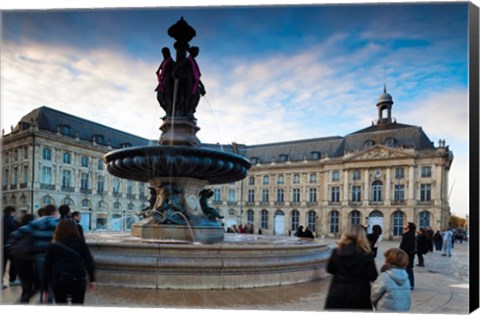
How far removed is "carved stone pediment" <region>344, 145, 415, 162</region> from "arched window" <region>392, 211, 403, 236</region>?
22.6 feet

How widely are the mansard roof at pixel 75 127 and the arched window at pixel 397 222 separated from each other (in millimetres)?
36896

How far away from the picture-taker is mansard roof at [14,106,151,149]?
45.2m

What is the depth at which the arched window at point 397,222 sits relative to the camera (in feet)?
148

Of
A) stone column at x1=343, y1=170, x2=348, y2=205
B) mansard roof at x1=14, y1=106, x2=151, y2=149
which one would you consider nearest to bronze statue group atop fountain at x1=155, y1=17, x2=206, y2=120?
mansard roof at x1=14, y1=106, x2=151, y2=149

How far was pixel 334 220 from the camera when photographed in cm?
5066

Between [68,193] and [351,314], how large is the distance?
153 ft

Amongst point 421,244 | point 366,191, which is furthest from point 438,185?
point 421,244

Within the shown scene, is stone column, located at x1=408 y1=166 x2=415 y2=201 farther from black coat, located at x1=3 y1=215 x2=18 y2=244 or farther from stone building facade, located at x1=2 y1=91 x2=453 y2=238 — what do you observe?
black coat, located at x1=3 y1=215 x2=18 y2=244

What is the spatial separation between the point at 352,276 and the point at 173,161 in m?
4.79

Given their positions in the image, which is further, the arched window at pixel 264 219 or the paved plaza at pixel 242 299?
the arched window at pixel 264 219

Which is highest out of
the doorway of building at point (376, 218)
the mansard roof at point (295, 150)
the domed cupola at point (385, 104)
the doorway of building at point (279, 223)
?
the domed cupola at point (385, 104)

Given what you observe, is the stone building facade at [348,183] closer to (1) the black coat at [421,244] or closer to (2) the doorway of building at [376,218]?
(2) the doorway of building at [376,218]

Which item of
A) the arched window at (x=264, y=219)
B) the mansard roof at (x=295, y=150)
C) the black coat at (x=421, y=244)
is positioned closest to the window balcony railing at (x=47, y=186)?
the arched window at (x=264, y=219)

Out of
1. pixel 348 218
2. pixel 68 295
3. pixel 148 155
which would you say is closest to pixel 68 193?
pixel 348 218
